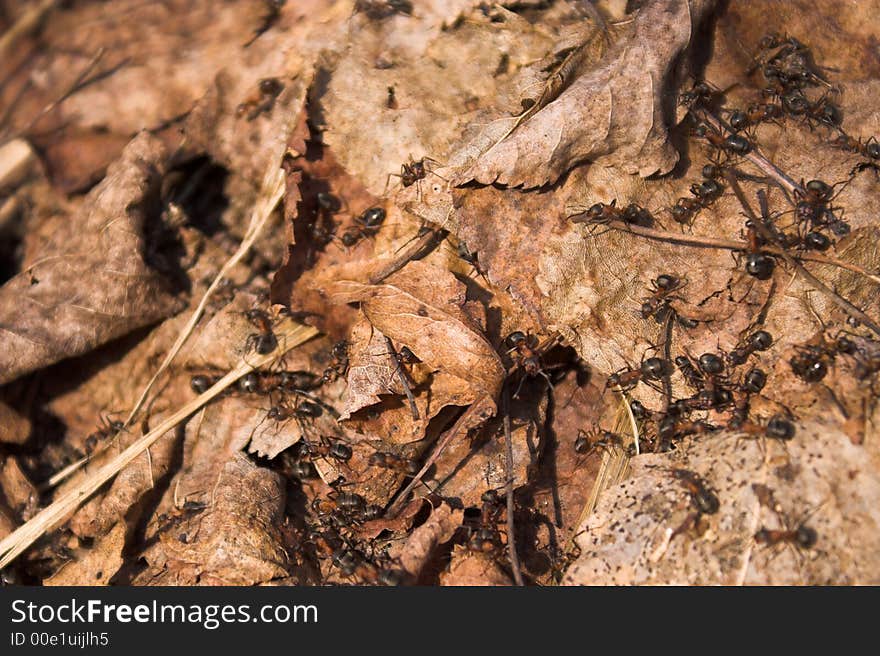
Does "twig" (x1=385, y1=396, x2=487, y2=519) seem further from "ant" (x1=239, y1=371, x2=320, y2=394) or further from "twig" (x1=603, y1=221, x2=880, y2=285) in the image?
"twig" (x1=603, y1=221, x2=880, y2=285)

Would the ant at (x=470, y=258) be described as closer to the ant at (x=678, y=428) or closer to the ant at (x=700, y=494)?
the ant at (x=678, y=428)

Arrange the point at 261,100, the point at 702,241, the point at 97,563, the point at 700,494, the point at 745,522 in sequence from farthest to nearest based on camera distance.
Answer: the point at 261,100, the point at 97,563, the point at 702,241, the point at 700,494, the point at 745,522

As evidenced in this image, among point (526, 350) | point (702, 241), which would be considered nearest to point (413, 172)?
point (526, 350)

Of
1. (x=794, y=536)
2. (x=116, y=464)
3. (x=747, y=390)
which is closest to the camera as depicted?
(x=794, y=536)

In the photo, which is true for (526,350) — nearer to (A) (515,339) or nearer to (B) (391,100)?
(A) (515,339)

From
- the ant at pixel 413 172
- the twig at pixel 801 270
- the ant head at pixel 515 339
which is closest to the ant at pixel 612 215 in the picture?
the twig at pixel 801 270

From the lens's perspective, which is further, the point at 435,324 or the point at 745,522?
the point at 435,324
